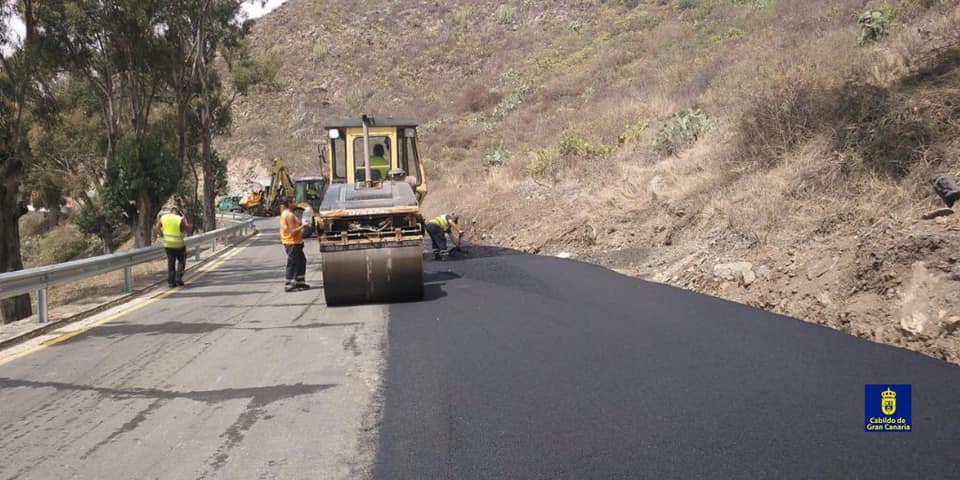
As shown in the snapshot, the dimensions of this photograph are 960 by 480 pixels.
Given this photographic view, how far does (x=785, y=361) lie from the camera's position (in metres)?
6.15

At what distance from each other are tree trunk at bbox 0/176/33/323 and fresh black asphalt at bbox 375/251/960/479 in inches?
419

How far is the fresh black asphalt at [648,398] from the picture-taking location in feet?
13.6

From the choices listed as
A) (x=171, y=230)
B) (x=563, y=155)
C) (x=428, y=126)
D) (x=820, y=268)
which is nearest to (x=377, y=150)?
(x=171, y=230)

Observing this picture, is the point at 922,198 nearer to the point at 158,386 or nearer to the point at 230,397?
the point at 230,397

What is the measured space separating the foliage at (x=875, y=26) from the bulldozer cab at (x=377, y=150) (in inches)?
398

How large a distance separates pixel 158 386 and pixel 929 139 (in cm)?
991

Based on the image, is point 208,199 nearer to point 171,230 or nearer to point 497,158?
point 497,158

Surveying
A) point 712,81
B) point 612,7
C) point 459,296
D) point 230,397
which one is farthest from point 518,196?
point 612,7

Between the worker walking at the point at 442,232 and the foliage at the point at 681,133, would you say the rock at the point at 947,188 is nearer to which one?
the worker walking at the point at 442,232

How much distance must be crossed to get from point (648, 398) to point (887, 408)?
5.47 feet

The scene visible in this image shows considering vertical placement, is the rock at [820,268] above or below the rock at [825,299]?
above

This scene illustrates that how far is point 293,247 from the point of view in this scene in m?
12.0

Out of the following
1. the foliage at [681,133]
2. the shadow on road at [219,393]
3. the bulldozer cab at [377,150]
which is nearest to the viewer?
the shadow on road at [219,393]

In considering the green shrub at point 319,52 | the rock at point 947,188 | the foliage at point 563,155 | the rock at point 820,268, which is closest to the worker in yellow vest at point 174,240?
the rock at point 820,268
